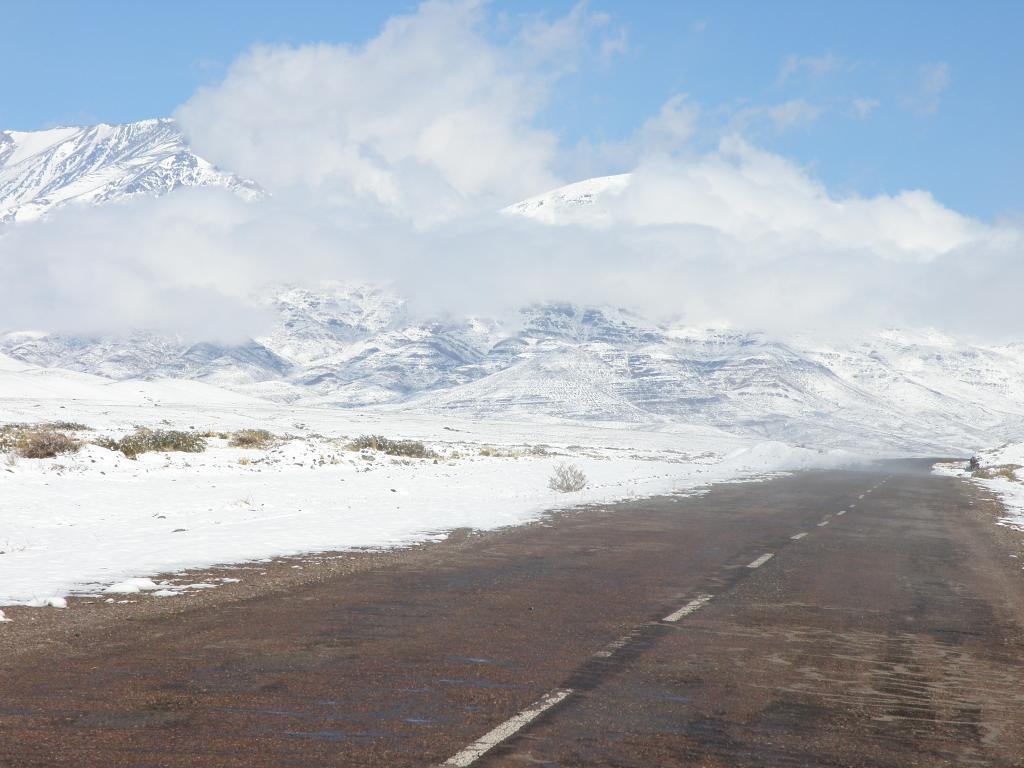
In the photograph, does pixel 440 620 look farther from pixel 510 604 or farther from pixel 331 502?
pixel 331 502

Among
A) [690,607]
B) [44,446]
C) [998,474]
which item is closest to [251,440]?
[44,446]

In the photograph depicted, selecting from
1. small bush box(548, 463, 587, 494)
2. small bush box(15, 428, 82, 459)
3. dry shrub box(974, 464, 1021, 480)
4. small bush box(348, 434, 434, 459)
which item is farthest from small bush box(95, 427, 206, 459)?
dry shrub box(974, 464, 1021, 480)

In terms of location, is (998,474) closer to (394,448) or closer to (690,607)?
(394,448)

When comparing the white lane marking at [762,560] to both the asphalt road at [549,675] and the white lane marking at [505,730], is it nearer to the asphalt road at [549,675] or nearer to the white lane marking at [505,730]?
the asphalt road at [549,675]

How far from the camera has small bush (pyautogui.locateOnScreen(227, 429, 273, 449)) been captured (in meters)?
41.8

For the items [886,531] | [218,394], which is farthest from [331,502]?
[218,394]

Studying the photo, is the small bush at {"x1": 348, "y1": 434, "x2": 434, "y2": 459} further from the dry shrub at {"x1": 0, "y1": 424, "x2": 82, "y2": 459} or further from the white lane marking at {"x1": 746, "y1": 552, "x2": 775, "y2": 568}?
the white lane marking at {"x1": 746, "y1": 552, "x2": 775, "y2": 568}

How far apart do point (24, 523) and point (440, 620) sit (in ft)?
38.3

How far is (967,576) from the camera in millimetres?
14344

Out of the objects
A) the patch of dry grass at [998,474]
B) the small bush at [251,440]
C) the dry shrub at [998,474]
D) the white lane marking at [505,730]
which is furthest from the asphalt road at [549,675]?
the dry shrub at [998,474]

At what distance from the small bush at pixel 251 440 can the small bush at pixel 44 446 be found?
1001cm

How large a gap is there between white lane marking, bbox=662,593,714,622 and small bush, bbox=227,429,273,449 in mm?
32229

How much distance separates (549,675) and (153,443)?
31.2 metres

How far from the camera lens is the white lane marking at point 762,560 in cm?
1462
